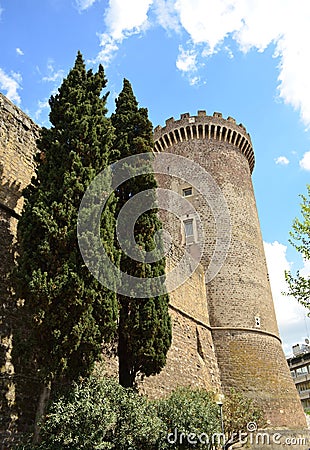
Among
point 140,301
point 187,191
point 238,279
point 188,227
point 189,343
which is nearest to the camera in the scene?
point 140,301

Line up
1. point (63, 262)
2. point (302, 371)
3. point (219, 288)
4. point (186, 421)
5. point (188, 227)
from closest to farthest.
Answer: point (63, 262) < point (186, 421) < point (219, 288) < point (188, 227) < point (302, 371)

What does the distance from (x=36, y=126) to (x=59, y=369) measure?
5.53m


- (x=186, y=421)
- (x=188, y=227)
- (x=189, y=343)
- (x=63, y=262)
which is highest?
(x=188, y=227)

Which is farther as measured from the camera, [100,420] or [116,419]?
[116,419]

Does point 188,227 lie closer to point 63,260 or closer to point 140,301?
point 140,301

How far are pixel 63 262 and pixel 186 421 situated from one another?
12.7ft

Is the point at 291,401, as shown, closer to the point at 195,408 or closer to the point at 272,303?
the point at 272,303

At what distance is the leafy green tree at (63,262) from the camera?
21.8 feet

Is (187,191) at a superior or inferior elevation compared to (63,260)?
superior

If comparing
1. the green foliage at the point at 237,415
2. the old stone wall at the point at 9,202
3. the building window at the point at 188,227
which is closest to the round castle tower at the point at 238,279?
the building window at the point at 188,227

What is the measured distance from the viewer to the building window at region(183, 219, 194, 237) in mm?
18500

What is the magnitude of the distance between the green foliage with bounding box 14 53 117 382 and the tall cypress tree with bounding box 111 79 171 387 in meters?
1.45

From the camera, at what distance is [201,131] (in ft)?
66.5

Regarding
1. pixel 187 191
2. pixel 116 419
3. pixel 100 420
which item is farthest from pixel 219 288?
pixel 100 420
